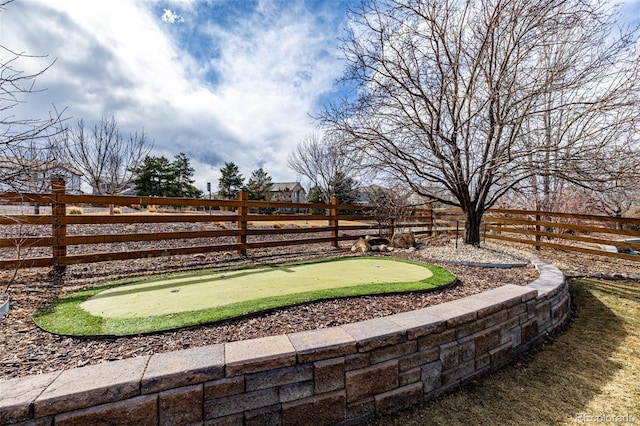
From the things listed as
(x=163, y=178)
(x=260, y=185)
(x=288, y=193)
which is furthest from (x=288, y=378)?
(x=288, y=193)

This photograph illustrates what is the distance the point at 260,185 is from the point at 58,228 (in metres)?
23.0

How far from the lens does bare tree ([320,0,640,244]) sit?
161 inches

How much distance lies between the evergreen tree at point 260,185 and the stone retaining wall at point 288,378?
81.1 ft

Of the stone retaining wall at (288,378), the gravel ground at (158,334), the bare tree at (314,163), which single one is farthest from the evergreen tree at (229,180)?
the stone retaining wall at (288,378)

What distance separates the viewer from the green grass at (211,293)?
6.86 feet

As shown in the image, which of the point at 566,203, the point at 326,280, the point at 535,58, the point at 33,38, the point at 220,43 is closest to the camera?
the point at 33,38

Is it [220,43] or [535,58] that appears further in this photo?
[220,43]

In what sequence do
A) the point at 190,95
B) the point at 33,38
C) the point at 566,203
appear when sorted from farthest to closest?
the point at 566,203 → the point at 190,95 → the point at 33,38

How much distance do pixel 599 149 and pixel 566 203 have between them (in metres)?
7.68

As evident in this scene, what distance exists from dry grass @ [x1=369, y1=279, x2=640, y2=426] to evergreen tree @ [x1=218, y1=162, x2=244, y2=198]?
2702 centimetres

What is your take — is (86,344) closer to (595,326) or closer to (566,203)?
(595,326)

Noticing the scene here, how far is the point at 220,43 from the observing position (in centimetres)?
580

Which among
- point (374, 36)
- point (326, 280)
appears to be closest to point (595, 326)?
point (326, 280)

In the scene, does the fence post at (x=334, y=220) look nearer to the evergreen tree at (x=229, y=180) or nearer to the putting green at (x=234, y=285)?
the putting green at (x=234, y=285)
